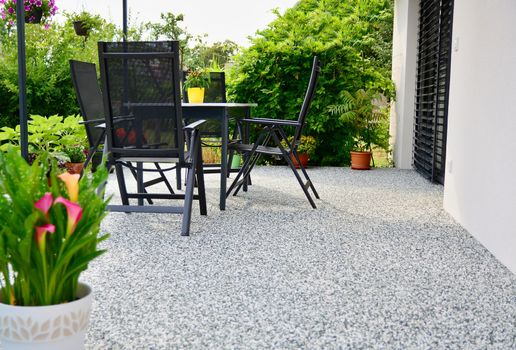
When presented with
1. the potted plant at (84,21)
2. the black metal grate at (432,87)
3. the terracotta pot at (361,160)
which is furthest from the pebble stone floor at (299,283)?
the potted plant at (84,21)

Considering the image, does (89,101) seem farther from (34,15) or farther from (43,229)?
(43,229)

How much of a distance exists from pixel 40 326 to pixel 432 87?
18.2ft

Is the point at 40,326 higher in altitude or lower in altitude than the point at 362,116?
lower

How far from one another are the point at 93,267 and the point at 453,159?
278cm

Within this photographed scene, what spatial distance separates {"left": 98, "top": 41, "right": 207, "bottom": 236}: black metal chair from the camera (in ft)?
12.0

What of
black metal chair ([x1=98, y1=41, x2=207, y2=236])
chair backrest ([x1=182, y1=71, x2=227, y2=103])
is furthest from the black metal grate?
black metal chair ([x1=98, y1=41, x2=207, y2=236])

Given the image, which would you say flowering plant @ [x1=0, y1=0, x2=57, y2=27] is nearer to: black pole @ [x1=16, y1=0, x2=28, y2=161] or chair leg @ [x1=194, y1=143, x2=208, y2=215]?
black pole @ [x1=16, y1=0, x2=28, y2=161]

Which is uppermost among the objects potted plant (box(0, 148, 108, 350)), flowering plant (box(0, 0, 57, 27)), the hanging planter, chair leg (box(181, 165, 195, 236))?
flowering plant (box(0, 0, 57, 27))

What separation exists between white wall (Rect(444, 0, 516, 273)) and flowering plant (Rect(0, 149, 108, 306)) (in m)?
2.19

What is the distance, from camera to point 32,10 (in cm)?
620

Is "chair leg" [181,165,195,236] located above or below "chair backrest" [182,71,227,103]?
below

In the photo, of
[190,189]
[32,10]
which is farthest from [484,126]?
[32,10]

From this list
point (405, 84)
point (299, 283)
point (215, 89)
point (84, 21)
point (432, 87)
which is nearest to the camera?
point (299, 283)

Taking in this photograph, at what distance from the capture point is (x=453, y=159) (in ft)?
14.6
